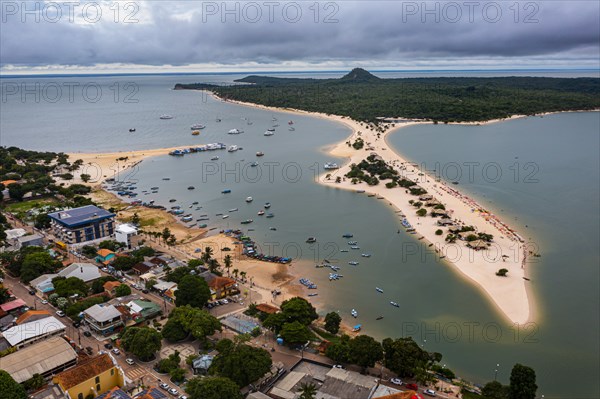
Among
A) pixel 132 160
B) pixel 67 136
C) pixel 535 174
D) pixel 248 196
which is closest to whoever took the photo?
pixel 248 196

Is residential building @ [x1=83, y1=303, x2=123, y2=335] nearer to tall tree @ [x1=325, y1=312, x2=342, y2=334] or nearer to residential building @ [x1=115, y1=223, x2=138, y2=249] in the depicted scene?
tall tree @ [x1=325, y1=312, x2=342, y2=334]

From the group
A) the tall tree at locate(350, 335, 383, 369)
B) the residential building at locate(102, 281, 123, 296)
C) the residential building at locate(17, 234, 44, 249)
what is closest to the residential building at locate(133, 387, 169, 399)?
the tall tree at locate(350, 335, 383, 369)

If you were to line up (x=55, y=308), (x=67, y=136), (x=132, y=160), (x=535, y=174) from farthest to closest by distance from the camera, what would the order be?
(x=67, y=136) < (x=132, y=160) < (x=535, y=174) < (x=55, y=308)

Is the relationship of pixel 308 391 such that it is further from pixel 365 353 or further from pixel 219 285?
pixel 219 285

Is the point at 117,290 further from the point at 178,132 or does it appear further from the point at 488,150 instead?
the point at 178,132

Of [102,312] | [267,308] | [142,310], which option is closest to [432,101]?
[267,308]

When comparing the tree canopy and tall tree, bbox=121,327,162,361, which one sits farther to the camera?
tall tree, bbox=121,327,162,361

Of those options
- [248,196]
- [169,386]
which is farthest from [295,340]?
[248,196]

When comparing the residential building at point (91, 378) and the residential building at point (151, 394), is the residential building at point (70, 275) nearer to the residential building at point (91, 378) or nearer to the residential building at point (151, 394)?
the residential building at point (91, 378)
